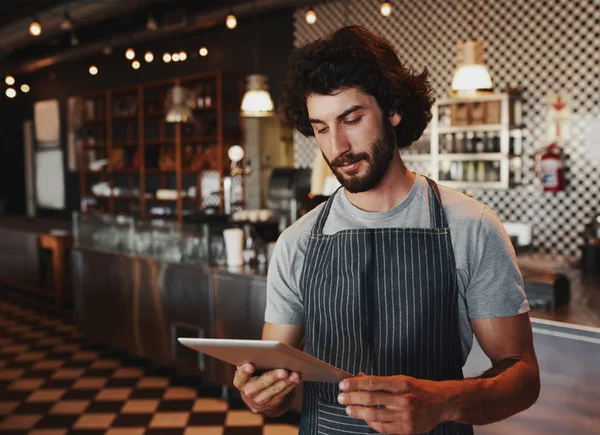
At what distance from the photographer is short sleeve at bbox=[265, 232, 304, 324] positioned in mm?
1621

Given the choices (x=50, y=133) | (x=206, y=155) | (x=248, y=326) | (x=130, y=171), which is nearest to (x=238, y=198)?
(x=206, y=155)

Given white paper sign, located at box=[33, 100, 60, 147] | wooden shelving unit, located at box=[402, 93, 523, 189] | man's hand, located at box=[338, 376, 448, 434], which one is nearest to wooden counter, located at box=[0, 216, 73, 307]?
white paper sign, located at box=[33, 100, 60, 147]

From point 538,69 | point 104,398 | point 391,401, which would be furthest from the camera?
point 538,69

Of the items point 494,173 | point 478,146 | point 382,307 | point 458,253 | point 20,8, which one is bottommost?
point 382,307

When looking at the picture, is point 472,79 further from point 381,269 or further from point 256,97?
point 381,269

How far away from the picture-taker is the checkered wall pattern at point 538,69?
5473 mm

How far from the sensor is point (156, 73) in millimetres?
9672

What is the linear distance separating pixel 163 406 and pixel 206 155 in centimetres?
460

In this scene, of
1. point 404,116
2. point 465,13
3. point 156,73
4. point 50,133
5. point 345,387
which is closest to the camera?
point 345,387

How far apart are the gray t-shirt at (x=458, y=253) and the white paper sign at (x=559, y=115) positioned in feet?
14.9

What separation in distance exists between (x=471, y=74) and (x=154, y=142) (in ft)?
19.7

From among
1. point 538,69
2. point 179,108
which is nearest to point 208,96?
point 179,108

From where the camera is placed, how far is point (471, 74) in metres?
4.14

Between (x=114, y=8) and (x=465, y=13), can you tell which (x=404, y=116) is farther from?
(x=114, y=8)
